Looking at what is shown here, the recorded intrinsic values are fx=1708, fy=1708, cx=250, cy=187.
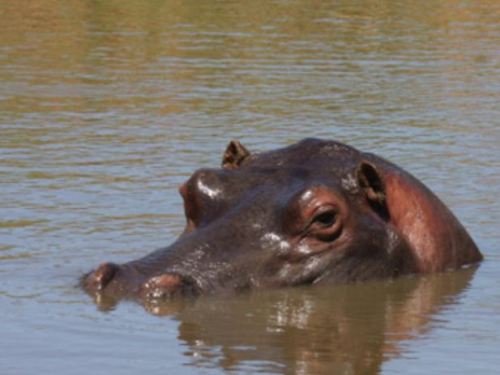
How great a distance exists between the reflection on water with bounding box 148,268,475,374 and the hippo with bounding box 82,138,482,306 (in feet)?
0.36

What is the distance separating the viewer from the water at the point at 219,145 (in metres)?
8.78

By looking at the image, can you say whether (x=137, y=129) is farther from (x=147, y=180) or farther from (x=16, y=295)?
(x=16, y=295)

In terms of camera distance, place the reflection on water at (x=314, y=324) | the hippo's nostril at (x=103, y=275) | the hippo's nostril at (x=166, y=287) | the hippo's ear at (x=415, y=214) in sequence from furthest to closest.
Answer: the hippo's ear at (x=415, y=214) < the hippo's nostril at (x=103, y=275) < the hippo's nostril at (x=166, y=287) < the reflection on water at (x=314, y=324)

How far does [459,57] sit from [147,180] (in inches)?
408

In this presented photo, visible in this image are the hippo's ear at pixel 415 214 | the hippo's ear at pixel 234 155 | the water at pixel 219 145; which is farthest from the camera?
the hippo's ear at pixel 234 155

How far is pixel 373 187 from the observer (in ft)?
33.6

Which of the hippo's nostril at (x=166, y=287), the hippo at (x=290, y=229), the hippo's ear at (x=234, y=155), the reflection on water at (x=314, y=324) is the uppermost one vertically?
the hippo's ear at (x=234, y=155)

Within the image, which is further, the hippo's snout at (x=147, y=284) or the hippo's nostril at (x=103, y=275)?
the hippo's nostril at (x=103, y=275)

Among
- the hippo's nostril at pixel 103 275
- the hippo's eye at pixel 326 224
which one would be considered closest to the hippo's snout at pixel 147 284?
the hippo's nostril at pixel 103 275

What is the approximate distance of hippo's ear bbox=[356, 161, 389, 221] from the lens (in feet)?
33.2

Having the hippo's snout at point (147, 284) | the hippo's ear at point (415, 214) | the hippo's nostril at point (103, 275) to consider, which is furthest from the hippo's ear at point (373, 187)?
the hippo's nostril at point (103, 275)

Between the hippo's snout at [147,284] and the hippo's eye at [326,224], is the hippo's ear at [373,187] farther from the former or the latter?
the hippo's snout at [147,284]

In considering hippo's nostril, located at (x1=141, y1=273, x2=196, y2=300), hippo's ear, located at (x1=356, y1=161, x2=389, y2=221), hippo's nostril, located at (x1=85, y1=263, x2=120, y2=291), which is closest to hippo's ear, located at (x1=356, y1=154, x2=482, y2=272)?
hippo's ear, located at (x1=356, y1=161, x2=389, y2=221)

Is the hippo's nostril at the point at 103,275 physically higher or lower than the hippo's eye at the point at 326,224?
lower
